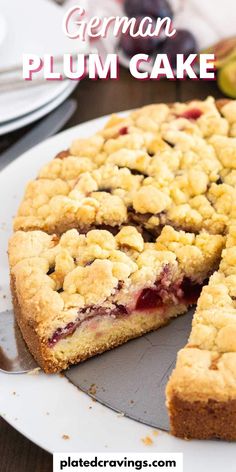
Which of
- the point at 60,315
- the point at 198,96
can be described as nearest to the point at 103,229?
the point at 60,315

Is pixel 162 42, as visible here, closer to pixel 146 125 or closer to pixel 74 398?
pixel 146 125

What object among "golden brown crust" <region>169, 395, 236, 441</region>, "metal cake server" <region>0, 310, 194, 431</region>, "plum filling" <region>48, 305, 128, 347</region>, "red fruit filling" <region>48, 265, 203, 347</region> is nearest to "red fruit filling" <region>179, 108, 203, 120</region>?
"red fruit filling" <region>48, 265, 203, 347</region>

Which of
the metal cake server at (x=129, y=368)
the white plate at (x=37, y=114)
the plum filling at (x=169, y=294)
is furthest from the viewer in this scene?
the white plate at (x=37, y=114)

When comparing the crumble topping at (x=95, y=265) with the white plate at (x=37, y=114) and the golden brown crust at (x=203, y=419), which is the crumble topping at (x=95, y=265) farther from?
the white plate at (x=37, y=114)

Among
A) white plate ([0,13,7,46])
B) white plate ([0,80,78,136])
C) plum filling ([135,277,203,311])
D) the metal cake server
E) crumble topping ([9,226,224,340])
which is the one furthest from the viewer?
white plate ([0,13,7,46])

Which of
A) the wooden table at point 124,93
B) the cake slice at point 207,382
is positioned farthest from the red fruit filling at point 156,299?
the wooden table at point 124,93

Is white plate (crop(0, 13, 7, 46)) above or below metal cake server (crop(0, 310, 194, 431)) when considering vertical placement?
above

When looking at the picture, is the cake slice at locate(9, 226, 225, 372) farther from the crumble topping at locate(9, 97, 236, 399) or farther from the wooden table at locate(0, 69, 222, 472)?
the wooden table at locate(0, 69, 222, 472)
